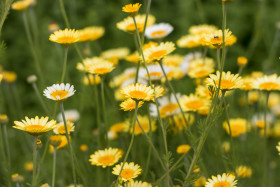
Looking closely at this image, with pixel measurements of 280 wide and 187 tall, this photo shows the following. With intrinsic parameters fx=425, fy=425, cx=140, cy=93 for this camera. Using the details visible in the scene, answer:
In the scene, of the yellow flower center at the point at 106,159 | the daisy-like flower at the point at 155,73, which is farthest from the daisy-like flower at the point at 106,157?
the daisy-like flower at the point at 155,73

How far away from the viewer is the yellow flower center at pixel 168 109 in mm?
1492

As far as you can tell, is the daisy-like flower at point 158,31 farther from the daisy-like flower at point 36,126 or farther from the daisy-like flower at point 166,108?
the daisy-like flower at point 36,126

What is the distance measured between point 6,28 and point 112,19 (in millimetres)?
844

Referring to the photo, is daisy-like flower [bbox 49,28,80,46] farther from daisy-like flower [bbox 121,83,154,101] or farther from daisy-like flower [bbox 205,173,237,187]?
daisy-like flower [bbox 205,173,237,187]

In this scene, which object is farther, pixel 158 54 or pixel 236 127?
pixel 236 127

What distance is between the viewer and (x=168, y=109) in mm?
1515

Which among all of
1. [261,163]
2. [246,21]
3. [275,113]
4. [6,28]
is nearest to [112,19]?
[6,28]

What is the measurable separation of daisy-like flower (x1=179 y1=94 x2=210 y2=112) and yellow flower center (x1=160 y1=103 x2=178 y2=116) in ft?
0.11

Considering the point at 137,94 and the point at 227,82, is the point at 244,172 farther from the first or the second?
the point at 137,94

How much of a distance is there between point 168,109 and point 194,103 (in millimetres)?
104

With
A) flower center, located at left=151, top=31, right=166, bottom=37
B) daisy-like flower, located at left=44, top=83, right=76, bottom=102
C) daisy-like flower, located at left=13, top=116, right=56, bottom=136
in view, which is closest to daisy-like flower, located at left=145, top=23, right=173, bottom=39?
flower center, located at left=151, top=31, right=166, bottom=37

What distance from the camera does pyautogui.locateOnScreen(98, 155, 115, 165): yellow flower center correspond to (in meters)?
1.22

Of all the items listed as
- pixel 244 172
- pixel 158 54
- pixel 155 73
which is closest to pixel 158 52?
pixel 158 54

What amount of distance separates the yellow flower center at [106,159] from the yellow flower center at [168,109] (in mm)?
305
